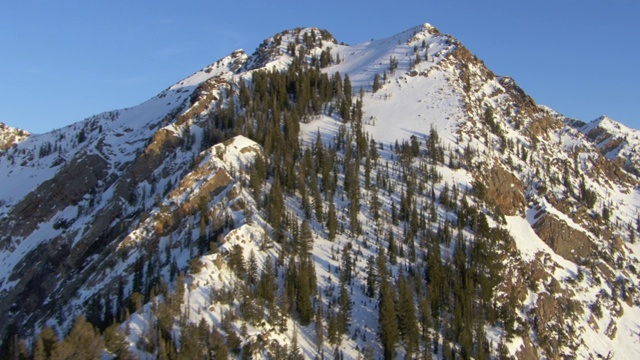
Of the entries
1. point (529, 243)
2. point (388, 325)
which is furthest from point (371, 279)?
point (529, 243)

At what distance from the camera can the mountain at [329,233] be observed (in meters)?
81.1

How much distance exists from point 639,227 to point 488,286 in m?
86.6

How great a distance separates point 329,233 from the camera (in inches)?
4092

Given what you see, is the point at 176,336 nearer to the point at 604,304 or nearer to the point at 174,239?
the point at 174,239

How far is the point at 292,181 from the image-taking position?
118125 millimetres

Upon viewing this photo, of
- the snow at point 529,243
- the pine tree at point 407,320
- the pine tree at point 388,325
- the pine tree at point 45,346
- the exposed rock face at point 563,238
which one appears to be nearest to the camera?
the pine tree at point 45,346

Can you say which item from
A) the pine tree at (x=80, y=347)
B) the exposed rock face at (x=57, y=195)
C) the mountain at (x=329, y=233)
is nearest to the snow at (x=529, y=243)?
the mountain at (x=329, y=233)

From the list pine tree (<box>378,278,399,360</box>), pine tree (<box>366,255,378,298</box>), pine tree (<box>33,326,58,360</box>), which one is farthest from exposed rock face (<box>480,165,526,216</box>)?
pine tree (<box>33,326,58,360</box>)

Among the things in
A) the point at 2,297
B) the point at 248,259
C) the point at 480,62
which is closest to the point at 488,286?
the point at 248,259

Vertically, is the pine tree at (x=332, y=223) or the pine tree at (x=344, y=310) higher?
the pine tree at (x=332, y=223)

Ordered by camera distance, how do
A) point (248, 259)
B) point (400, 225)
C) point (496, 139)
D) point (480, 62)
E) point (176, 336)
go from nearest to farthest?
point (176, 336)
point (248, 259)
point (400, 225)
point (496, 139)
point (480, 62)

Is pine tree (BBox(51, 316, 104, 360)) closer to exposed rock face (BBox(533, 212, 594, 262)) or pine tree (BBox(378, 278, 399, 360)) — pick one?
pine tree (BBox(378, 278, 399, 360))

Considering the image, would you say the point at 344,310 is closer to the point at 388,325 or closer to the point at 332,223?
the point at 388,325

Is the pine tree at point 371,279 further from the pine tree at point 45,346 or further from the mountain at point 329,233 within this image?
the pine tree at point 45,346
